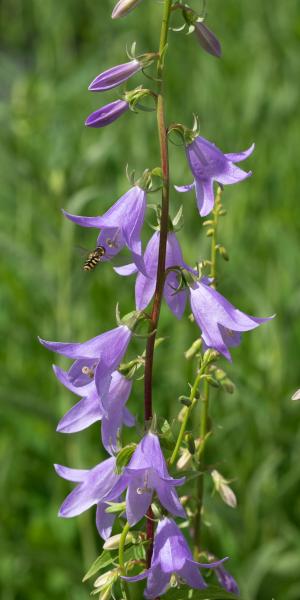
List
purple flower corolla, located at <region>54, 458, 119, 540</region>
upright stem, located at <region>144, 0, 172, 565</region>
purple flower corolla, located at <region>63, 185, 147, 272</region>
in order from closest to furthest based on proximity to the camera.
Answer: upright stem, located at <region>144, 0, 172, 565</region> → purple flower corolla, located at <region>63, 185, 147, 272</region> → purple flower corolla, located at <region>54, 458, 119, 540</region>

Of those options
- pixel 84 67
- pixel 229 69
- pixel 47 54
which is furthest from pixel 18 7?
pixel 84 67

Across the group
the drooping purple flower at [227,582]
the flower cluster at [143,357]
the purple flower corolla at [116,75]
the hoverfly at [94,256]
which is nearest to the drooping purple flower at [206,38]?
the flower cluster at [143,357]

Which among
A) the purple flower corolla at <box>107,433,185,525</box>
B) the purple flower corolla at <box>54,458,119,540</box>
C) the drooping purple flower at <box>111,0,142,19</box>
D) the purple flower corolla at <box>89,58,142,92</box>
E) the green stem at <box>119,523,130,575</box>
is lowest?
the purple flower corolla at <box>54,458,119,540</box>

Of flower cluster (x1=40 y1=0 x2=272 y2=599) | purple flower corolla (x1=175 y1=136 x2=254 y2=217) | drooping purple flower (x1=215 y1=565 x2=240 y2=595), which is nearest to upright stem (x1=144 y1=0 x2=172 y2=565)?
flower cluster (x1=40 y1=0 x2=272 y2=599)

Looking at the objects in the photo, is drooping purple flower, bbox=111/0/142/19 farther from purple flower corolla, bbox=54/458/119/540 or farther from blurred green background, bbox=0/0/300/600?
blurred green background, bbox=0/0/300/600

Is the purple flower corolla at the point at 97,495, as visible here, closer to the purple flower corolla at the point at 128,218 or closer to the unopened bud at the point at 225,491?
the unopened bud at the point at 225,491

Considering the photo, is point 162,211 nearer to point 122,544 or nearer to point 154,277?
point 154,277

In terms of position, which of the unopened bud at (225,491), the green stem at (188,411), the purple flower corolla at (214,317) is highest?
the purple flower corolla at (214,317)

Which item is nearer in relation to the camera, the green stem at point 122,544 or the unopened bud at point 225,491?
the green stem at point 122,544
